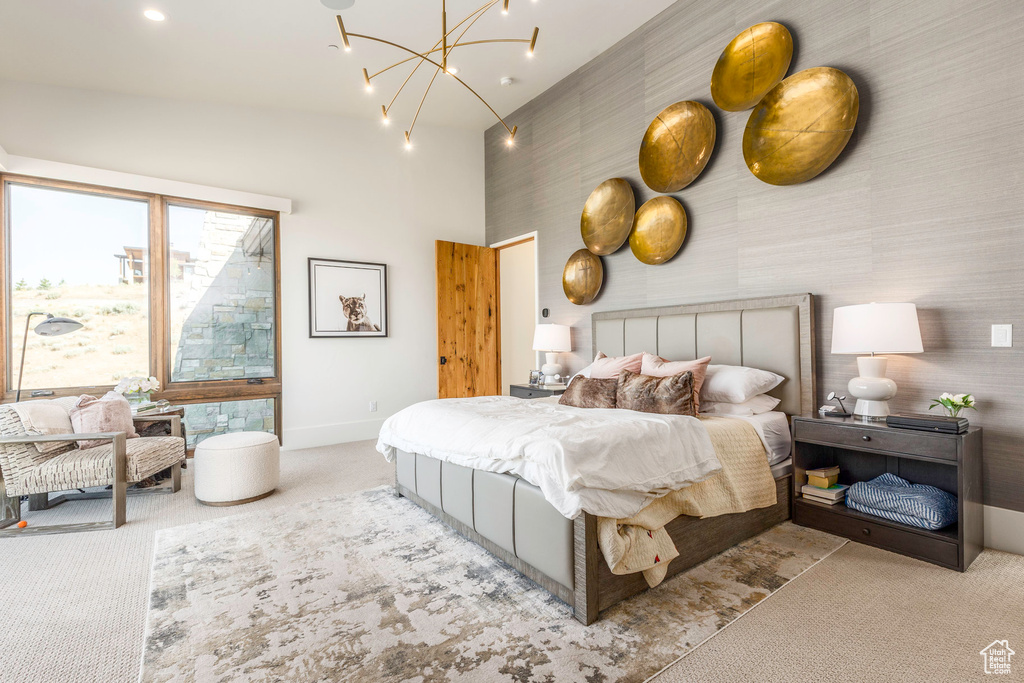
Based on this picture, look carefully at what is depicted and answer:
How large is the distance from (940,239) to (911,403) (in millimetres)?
855

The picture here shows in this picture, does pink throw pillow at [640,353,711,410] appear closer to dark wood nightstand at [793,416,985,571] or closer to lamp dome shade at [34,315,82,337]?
dark wood nightstand at [793,416,985,571]

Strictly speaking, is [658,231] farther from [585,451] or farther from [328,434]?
[328,434]

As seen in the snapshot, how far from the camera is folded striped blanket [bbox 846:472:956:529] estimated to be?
221 centimetres

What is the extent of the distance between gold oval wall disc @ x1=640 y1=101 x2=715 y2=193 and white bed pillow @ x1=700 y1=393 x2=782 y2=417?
5.52 feet

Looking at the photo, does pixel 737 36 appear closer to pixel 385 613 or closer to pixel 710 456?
pixel 710 456

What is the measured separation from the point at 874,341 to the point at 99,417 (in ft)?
14.5

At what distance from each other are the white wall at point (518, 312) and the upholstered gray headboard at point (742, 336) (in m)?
2.65

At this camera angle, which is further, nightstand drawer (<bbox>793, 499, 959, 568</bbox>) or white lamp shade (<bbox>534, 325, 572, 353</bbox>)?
white lamp shade (<bbox>534, 325, 572, 353</bbox>)

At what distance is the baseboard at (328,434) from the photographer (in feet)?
15.9

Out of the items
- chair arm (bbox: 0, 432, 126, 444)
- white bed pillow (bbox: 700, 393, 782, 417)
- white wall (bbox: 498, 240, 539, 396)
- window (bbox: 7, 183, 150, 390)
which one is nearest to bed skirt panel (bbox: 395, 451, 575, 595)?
white bed pillow (bbox: 700, 393, 782, 417)

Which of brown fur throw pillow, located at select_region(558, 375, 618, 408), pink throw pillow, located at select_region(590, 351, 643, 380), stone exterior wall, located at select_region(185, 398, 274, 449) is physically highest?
pink throw pillow, located at select_region(590, 351, 643, 380)

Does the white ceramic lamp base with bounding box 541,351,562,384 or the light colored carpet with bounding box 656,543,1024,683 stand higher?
the white ceramic lamp base with bounding box 541,351,562,384

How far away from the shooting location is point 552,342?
181 inches

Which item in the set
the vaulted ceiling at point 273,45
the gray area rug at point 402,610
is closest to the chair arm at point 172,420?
the gray area rug at point 402,610
